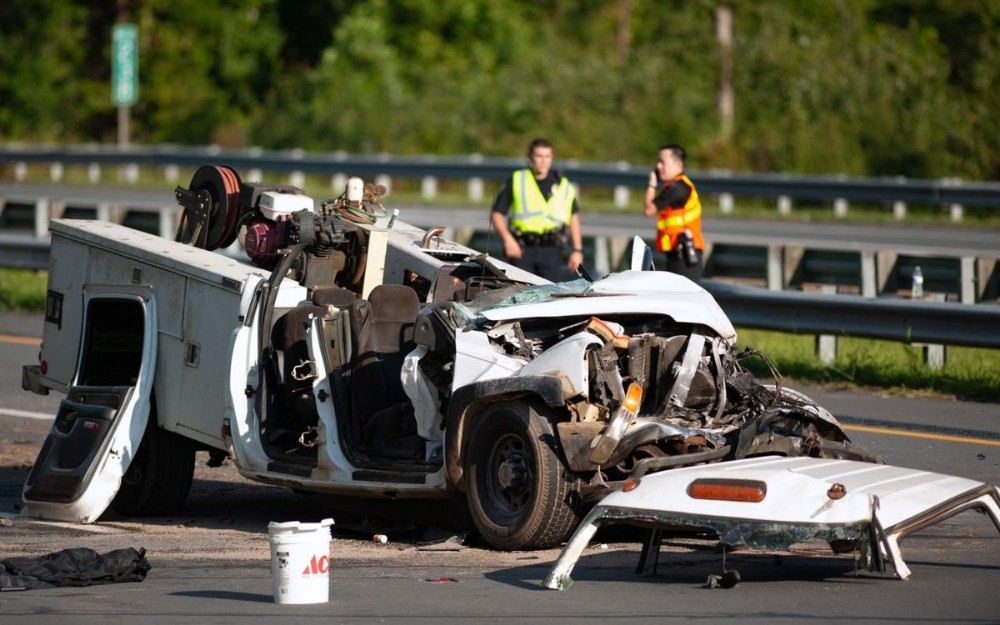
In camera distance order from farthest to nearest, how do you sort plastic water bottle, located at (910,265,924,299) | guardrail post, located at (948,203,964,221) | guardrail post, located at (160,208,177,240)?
guardrail post, located at (948,203,964,221) < guardrail post, located at (160,208,177,240) < plastic water bottle, located at (910,265,924,299)

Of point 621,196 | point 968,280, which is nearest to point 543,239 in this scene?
point 968,280

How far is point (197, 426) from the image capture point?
988 centimetres

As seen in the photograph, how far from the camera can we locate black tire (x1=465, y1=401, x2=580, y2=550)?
820 cm

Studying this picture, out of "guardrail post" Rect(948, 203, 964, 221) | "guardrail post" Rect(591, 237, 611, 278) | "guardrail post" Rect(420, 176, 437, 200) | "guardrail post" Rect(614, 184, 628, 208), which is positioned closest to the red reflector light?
"guardrail post" Rect(591, 237, 611, 278)

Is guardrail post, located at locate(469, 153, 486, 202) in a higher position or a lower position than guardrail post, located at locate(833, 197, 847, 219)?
higher

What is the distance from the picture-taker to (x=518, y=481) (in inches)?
331

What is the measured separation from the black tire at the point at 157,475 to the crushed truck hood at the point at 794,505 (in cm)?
341

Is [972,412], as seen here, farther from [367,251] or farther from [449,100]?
[449,100]

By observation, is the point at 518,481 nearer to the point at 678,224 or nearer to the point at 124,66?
the point at 678,224

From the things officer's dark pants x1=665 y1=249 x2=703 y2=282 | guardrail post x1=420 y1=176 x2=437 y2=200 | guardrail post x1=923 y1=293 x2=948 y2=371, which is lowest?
guardrail post x1=923 y1=293 x2=948 y2=371

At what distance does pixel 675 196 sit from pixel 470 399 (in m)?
6.59

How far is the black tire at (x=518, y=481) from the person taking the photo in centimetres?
820

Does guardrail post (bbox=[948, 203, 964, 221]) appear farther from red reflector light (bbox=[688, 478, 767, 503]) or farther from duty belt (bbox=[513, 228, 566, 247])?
red reflector light (bbox=[688, 478, 767, 503])

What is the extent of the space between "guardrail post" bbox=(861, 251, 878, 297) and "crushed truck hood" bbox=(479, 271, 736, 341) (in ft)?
27.6
